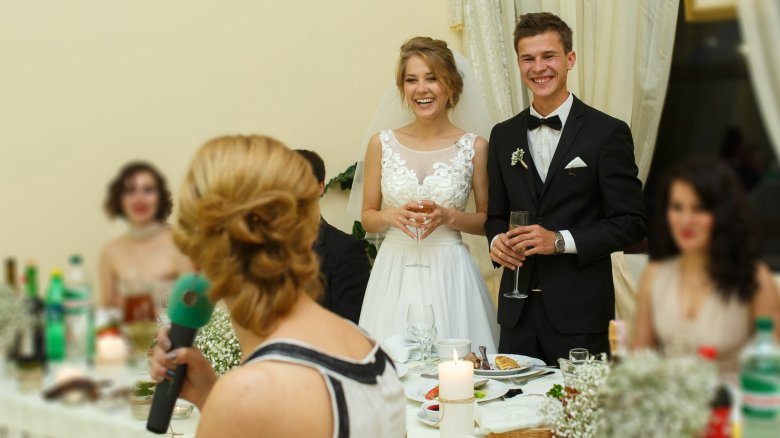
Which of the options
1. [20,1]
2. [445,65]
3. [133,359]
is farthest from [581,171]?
[445,65]

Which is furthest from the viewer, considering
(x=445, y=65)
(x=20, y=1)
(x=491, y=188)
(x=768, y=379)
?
(x=445, y=65)

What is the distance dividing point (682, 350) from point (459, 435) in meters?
0.90

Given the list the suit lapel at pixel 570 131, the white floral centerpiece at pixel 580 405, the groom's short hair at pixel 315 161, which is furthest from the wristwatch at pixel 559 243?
the groom's short hair at pixel 315 161

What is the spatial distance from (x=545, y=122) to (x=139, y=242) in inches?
46.2

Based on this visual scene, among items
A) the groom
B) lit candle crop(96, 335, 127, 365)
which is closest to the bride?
the groom

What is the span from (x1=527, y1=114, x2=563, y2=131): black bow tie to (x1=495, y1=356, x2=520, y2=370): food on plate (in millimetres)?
634

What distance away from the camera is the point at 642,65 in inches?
72.4

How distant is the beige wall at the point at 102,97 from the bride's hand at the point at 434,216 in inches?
47.9

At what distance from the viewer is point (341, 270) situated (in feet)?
9.55

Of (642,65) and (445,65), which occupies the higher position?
(445,65)

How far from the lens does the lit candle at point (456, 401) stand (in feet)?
5.76

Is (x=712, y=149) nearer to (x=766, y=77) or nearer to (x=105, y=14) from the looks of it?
(x=766, y=77)

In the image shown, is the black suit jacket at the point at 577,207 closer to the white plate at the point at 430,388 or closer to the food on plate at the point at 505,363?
the food on plate at the point at 505,363

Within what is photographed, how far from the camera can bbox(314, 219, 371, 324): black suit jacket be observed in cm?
284
